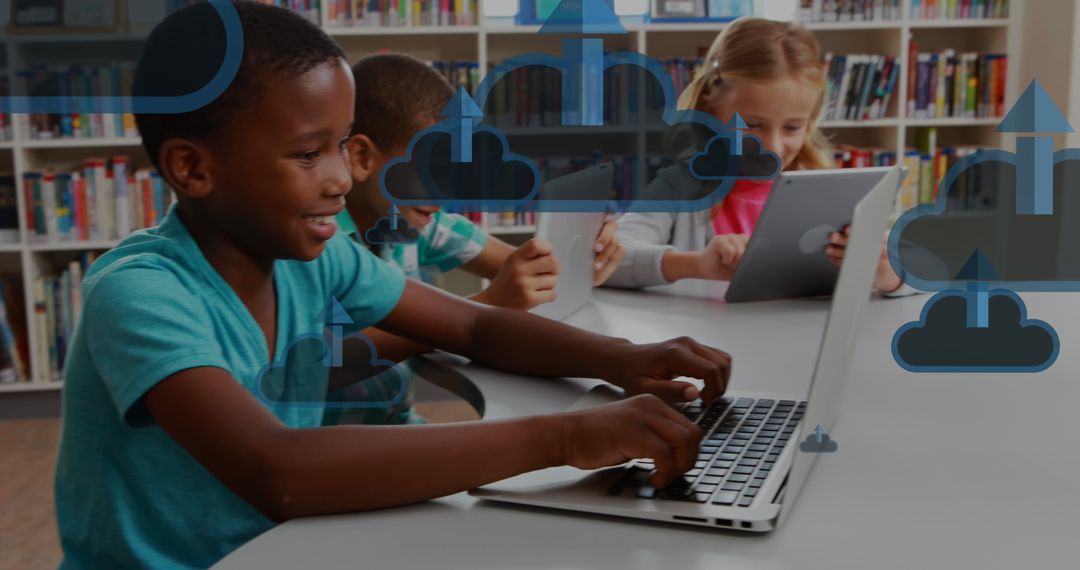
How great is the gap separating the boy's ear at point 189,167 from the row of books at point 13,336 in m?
2.37

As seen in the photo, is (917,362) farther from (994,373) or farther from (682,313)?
(682,313)

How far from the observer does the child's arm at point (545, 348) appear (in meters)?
0.87

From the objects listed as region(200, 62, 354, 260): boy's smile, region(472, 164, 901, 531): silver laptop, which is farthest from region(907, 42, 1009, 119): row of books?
region(200, 62, 354, 260): boy's smile

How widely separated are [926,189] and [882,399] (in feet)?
8.04

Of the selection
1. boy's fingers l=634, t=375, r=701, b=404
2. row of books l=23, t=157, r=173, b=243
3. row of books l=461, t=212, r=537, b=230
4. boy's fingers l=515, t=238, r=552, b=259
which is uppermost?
→ boy's fingers l=515, t=238, r=552, b=259

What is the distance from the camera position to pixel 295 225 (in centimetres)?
80

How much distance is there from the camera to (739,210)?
1.80 metres

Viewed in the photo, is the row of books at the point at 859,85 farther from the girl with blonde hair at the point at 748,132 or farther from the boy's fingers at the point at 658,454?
the boy's fingers at the point at 658,454

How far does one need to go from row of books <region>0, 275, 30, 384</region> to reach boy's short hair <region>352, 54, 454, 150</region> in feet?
6.19

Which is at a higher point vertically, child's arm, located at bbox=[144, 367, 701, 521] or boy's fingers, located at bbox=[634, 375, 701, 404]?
child's arm, located at bbox=[144, 367, 701, 521]

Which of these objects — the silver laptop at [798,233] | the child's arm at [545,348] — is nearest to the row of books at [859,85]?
the silver laptop at [798,233]

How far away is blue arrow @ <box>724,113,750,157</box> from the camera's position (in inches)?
61.7

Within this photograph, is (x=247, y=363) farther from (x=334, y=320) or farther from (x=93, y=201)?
(x=93, y=201)

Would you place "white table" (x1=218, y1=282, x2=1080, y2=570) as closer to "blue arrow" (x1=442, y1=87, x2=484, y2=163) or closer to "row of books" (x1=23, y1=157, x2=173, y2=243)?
"blue arrow" (x1=442, y1=87, x2=484, y2=163)
